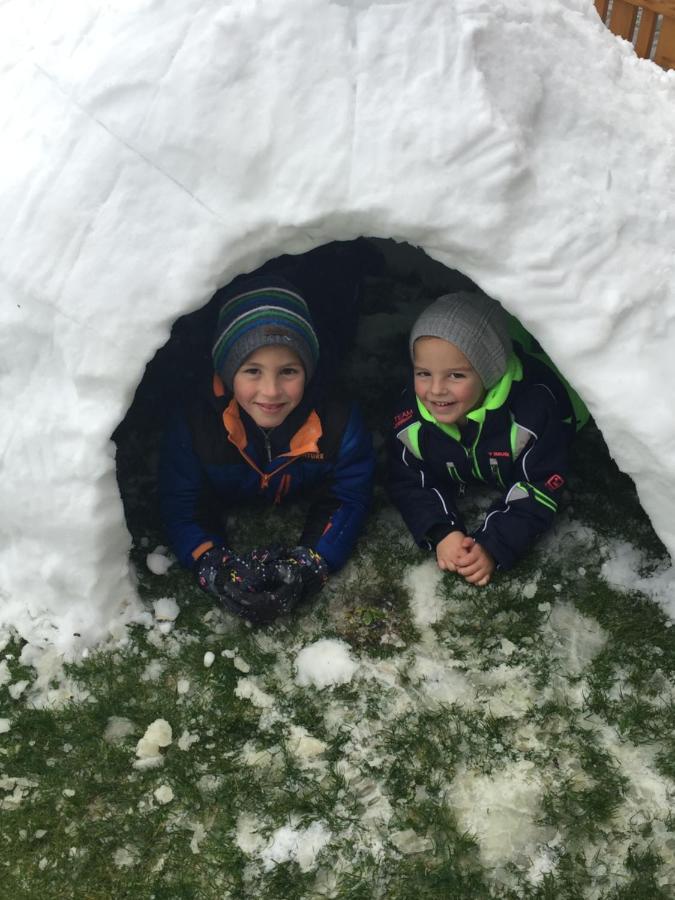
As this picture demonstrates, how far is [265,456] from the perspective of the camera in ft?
9.98

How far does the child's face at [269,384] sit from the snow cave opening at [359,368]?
0.42 metres

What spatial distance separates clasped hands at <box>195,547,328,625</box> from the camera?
2.83 metres

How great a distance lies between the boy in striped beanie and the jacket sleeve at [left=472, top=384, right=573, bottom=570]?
49 cm

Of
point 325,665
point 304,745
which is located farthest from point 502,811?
point 325,665

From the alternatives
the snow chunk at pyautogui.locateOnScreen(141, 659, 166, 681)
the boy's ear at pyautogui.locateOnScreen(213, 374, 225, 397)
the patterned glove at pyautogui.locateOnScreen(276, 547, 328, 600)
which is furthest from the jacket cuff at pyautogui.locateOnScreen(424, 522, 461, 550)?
the snow chunk at pyautogui.locateOnScreen(141, 659, 166, 681)

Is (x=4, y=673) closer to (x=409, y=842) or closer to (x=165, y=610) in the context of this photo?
(x=165, y=610)

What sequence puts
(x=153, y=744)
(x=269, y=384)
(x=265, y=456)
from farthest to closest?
(x=265, y=456) < (x=269, y=384) < (x=153, y=744)

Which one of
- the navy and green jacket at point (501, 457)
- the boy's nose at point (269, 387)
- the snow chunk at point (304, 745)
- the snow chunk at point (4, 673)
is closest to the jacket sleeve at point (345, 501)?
the navy and green jacket at point (501, 457)

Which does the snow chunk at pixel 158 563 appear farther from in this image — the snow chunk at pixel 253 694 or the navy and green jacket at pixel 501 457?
the navy and green jacket at pixel 501 457

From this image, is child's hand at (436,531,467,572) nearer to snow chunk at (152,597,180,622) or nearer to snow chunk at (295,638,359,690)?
snow chunk at (295,638,359,690)

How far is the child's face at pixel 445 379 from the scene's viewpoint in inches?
111

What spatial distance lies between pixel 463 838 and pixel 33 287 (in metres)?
1.96

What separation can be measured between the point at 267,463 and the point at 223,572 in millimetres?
419

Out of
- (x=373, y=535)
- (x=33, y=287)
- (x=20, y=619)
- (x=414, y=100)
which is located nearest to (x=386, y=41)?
(x=414, y=100)
